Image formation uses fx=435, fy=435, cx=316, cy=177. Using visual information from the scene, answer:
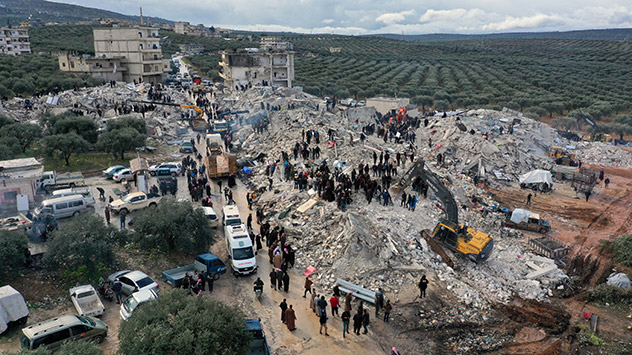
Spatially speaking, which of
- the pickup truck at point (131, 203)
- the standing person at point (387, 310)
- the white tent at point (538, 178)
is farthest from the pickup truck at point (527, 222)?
the pickup truck at point (131, 203)

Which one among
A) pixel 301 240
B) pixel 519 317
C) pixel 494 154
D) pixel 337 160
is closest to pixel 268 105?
pixel 337 160

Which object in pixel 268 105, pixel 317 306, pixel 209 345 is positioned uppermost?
pixel 268 105

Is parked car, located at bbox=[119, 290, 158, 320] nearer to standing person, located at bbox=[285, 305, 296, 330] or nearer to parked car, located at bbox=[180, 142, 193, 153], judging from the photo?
standing person, located at bbox=[285, 305, 296, 330]

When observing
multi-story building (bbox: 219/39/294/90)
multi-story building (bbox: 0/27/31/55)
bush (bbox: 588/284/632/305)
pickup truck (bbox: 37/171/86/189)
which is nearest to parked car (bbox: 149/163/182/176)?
pickup truck (bbox: 37/171/86/189)

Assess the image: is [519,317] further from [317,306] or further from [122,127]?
[122,127]

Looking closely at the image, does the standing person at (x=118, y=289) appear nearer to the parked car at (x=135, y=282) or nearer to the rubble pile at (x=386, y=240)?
the parked car at (x=135, y=282)

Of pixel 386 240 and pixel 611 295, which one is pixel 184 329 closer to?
pixel 386 240
